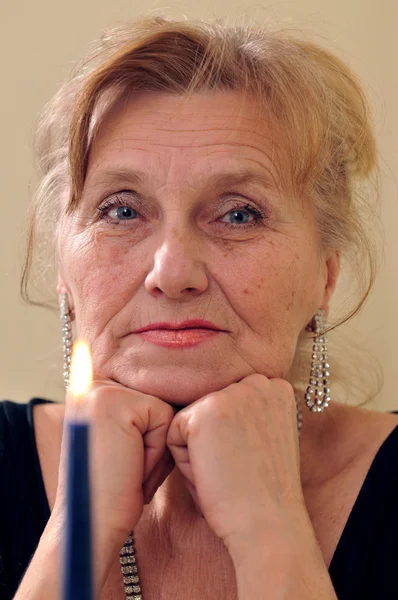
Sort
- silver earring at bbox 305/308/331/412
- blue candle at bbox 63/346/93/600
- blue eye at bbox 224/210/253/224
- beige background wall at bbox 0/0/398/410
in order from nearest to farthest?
blue candle at bbox 63/346/93/600 → blue eye at bbox 224/210/253/224 → silver earring at bbox 305/308/331/412 → beige background wall at bbox 0/0/398/410

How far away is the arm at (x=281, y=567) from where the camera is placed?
1237 mm

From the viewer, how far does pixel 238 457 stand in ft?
4.39

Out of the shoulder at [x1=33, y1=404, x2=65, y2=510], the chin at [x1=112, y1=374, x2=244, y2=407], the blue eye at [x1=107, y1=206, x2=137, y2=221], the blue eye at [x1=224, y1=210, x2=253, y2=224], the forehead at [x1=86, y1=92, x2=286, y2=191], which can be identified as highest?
the forehead at [x1=86, y1=92, x2=286, y2=191]

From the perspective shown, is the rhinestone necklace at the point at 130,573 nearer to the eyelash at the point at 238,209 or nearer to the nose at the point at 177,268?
the nose at the point at 177,268

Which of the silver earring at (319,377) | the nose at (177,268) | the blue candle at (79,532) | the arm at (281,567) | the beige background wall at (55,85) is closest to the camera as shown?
the blue candle at (79,532)

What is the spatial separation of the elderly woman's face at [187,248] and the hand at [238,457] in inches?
2.8

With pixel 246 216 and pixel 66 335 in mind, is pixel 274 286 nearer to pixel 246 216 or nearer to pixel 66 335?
pixel 246 216

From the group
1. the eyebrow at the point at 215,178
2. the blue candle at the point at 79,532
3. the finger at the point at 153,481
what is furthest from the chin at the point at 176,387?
the blue candle at the point at 79,532

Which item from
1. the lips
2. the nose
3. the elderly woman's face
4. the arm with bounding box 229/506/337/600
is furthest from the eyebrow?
the arm with bounding box 229/506/337/600

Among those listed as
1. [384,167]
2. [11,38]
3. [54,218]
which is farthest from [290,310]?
[11,38]

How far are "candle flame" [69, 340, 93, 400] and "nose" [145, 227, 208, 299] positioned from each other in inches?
7.8

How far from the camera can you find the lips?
144cm

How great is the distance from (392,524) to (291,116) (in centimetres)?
82

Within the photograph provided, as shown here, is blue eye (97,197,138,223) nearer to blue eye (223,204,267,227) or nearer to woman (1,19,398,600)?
woman (1,19,398,600)
